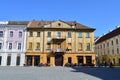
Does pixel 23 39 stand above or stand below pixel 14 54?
above

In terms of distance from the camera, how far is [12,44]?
49562mm

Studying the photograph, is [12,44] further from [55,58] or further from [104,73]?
[104,73]

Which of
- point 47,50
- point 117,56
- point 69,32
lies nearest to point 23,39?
point 47,50

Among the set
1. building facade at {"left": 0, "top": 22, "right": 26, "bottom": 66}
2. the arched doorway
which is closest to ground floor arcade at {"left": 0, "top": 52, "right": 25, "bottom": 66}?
building facade at {"left": 0, "top": 22, "right": 26, "bottom": 66}

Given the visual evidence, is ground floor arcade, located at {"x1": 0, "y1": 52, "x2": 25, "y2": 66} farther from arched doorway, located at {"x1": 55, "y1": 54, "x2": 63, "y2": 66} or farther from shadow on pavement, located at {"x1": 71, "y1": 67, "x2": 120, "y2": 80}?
shadow on pavement, located at {"x1": 71, "y1": 67, "x2": 120, "y2": 80}

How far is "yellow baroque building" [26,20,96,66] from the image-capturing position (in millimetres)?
49281

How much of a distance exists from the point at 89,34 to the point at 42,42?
1199 centimetres

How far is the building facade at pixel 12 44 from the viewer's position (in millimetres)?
48481

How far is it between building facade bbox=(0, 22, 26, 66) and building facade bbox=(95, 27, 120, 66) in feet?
91.5

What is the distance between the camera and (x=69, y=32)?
167ft

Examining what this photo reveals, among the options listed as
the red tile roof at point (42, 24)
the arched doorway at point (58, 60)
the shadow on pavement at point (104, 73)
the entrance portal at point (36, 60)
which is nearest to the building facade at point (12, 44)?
the red tile roof at point (42, 24)

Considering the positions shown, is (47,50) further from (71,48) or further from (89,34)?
(89,34)

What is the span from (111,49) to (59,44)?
2232 cm

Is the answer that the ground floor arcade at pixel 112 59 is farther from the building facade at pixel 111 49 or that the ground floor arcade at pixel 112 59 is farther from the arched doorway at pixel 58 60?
the arched doorway at pixel 58 60
